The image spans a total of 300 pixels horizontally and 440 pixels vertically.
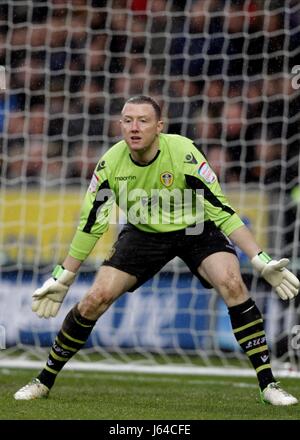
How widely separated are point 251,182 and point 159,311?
1617mm

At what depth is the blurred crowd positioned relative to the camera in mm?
10617

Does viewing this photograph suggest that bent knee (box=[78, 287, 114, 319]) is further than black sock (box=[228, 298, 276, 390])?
Yes

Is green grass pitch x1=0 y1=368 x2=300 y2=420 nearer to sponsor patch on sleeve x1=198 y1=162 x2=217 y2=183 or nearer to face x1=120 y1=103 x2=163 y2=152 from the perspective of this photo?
sponsor patch on sleeve x1=198 y1=162 x2=217 y2=183

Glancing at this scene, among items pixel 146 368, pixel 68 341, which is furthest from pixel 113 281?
pixel 146 368

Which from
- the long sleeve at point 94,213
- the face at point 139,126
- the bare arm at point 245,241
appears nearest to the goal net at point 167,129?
the long sleeve at point 94,213

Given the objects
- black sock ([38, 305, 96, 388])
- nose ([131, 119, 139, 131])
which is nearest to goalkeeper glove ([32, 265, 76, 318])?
black sock ([38, 305, 96, 388])

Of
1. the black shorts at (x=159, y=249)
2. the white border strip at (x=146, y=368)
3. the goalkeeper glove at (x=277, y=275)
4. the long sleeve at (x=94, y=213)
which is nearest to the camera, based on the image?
the goalkeeper glove at (x=277, y=275)

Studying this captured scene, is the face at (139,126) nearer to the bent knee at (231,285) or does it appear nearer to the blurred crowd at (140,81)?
the bent knee at (231,285)

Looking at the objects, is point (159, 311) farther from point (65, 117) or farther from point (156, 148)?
point (156, 148)

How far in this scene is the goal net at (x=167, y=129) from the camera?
1021cm

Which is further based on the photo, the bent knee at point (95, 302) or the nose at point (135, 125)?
the bent knee at point (95, 302)

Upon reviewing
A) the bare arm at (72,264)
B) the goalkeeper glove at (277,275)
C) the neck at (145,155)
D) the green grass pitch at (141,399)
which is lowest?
the green grass pitch at (141,399)

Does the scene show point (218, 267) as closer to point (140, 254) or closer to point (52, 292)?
point (140, 254)

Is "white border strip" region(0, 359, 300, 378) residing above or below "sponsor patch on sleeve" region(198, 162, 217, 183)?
below
